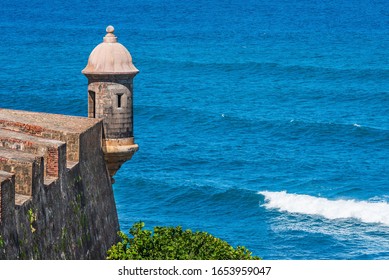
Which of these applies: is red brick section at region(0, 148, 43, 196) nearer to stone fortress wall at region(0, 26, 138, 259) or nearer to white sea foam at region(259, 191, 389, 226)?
stone fortress wall at region(0, 26, 138, 259)

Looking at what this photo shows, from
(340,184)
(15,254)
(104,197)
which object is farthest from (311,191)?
(15,254)

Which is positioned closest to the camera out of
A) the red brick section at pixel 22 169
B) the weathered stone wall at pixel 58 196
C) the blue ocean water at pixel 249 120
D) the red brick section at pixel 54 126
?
the weathered stone wall at pixel 58 196

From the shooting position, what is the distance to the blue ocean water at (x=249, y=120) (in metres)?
67.1

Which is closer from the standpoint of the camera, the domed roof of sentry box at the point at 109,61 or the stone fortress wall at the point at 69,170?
the stone fortress wall at the point at 69,170

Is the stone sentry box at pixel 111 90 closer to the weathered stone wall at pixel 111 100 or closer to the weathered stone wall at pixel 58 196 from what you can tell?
the weathered stone wall at pixel 111 100

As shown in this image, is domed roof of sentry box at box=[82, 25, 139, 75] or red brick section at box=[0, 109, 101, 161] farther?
domed roof of sentry box at box=[82, 25, 139, 75]

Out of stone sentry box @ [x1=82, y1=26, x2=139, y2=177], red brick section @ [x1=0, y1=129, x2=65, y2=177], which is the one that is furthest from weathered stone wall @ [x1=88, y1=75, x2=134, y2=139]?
red brick section @ [x1=0, y1=129, x2=65, y2=177]

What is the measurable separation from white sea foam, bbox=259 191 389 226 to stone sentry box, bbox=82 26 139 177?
34373 millimetres

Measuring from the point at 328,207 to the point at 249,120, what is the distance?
1168 inches

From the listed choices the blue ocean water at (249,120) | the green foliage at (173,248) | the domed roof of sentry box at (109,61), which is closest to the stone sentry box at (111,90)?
the domed roof of sentry box at (109,61)

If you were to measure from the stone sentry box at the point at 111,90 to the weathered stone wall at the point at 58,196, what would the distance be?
56cm

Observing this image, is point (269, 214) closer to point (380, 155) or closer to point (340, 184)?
point (340, 184)

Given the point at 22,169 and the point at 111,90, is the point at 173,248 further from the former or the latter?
the point at 111,90

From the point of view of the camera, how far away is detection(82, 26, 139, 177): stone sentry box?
34.6 meters
